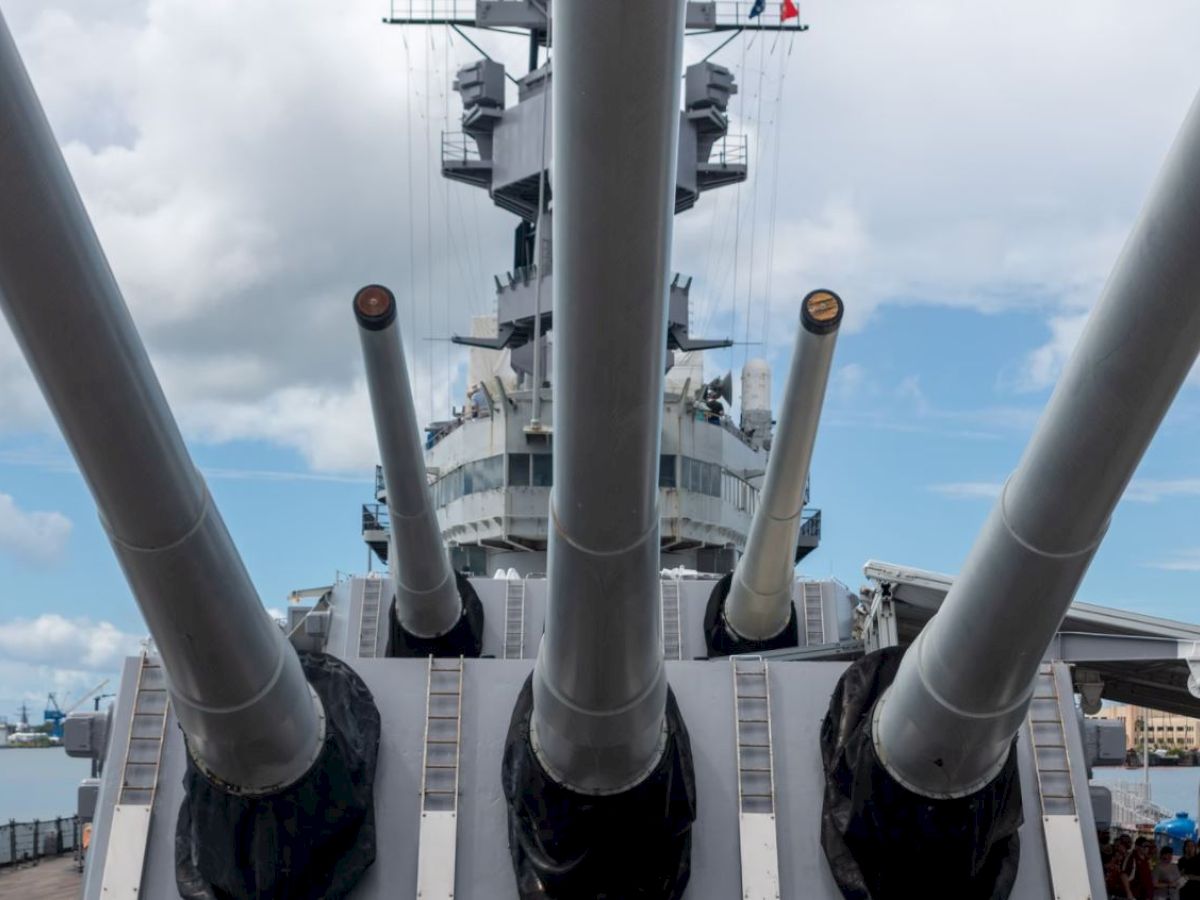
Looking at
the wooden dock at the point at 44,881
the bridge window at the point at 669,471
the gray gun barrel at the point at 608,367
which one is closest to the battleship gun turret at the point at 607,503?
the gray gun barrel at the point at 608,367

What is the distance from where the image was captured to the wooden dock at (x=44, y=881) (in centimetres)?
1574

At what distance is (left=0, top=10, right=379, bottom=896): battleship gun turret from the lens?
439 cm

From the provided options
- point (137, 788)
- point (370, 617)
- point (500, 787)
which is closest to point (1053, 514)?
point (500, 787)

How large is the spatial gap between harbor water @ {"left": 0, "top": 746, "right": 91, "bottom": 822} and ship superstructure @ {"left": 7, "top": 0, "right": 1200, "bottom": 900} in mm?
32996

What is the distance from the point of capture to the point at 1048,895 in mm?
6891

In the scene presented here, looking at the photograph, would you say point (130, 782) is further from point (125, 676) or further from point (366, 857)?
point (366, 857)

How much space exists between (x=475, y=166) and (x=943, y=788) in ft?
43.1

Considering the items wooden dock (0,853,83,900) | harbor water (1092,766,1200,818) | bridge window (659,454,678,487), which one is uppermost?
harbor water (1092,766,1200,818)

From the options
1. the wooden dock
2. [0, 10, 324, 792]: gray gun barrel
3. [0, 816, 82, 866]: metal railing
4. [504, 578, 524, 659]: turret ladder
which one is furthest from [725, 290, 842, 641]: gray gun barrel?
[0, 816, 82, 866]: metal railing

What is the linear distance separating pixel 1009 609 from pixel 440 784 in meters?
3.13

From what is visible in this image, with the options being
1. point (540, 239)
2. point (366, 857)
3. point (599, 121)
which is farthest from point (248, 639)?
point (540, 239)

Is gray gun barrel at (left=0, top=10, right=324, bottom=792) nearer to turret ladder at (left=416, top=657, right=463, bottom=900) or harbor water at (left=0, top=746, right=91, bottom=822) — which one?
turret ladder at (left=416, top=657, right=463, bottom=900)

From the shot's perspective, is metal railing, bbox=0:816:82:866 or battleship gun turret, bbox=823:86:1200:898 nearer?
battleship gun turret, bbox=823:86:1200:898

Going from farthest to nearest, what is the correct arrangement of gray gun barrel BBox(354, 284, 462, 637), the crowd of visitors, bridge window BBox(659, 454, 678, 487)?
bridge window BBox(659, 454, 678, 487) < the crowd of visitors < gray gun barrel BBox(354, 284, 462, 637)
